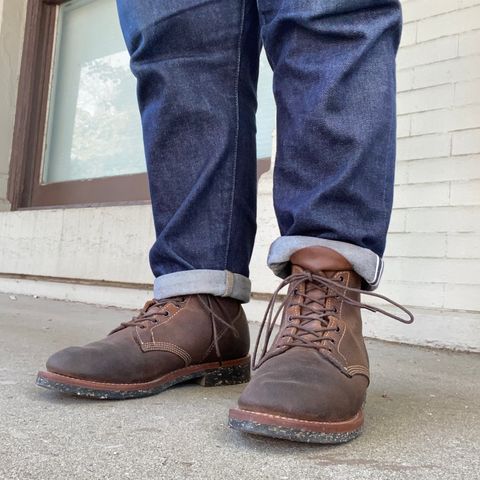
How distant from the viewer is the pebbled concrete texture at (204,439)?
23.7 inches

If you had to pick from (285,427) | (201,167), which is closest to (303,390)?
(285,427)

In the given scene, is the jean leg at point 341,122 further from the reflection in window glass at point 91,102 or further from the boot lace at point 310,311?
the reflection in window glass at point 91,102

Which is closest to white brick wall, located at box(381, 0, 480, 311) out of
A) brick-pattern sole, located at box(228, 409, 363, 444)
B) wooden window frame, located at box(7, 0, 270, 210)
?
brick-pattern sole, located at box(228, 409, 363, 444)

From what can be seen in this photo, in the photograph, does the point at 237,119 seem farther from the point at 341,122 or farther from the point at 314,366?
the point at 314,366

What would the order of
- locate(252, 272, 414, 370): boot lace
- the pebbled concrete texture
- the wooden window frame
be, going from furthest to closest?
1. the wooden window frame
2. locate(252, 272, 414, 370): boot lace
3. the pebbled concrete texture

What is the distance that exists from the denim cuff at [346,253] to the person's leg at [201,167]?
0.56 feet

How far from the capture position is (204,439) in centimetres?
70

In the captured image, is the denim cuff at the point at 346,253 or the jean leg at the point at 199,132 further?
the jean leg at the point at 199,132

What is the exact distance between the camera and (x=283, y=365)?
2.47ft

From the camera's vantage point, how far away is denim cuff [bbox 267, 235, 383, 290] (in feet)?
2.73

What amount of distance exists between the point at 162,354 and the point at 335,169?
0.38 m

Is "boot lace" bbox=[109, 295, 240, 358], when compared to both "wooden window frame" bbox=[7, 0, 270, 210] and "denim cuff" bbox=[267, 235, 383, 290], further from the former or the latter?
"wooden window frame" bbox=[7, 0, 270, 210]

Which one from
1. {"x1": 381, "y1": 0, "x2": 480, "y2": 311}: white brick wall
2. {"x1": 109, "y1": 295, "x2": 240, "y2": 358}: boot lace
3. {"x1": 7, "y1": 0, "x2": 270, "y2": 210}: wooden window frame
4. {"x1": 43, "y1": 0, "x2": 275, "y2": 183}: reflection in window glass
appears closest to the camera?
{"x1": 109, "y1": 295, "x2": 240, "y2": 358}: boot lace

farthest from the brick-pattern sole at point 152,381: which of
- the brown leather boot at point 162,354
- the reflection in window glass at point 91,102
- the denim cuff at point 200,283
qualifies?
the reflection in window glass at point 91,102
